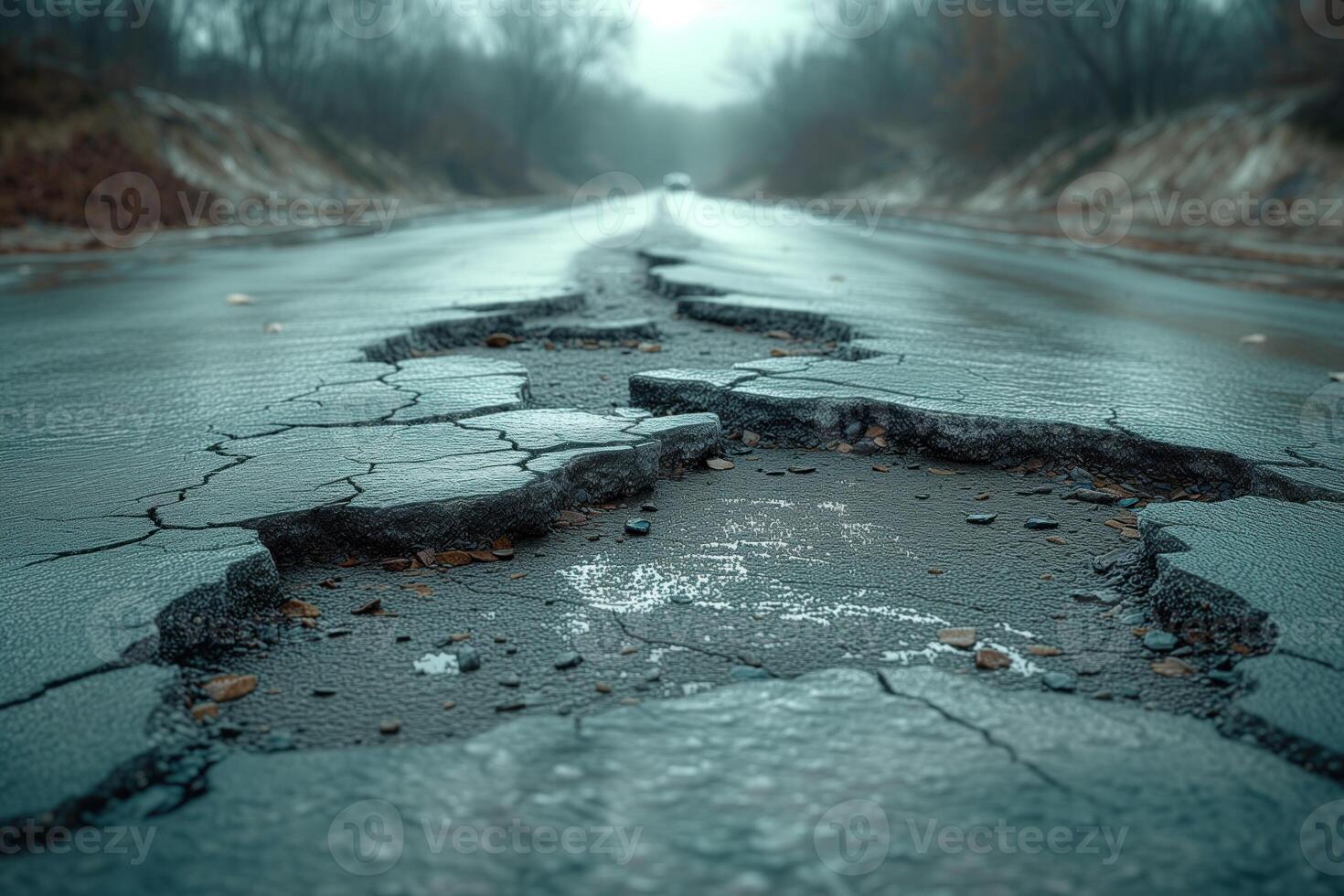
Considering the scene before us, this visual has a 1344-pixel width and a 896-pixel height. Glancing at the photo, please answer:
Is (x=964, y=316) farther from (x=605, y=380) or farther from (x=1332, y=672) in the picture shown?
(x=1332, y=672)

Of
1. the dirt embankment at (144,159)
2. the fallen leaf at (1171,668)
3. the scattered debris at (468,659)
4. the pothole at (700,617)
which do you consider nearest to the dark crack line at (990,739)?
the pothole at (700,617)

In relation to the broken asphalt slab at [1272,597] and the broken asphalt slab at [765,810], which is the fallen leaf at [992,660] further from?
the broken asphalt slab at [1272,597]

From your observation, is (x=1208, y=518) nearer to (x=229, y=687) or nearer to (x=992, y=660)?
(x=992, y=660)

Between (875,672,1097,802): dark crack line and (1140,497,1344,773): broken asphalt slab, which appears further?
(1140,497,1344,773): broken asphalt slab

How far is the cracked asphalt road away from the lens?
1405 mm

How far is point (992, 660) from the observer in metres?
1.91

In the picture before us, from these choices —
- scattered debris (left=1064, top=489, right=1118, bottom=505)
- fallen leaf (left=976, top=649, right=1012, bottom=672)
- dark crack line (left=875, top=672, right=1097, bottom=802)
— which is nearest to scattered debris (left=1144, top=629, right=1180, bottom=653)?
fallen leaf (left=976, top=649, right=1012, bottom=672)

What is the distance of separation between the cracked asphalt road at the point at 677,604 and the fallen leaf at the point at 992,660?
0.14 ft

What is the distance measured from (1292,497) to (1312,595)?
0.86 m

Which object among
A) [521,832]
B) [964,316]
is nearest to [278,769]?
[521,832]

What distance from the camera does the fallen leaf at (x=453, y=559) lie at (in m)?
2.39

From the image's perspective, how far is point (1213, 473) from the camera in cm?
303

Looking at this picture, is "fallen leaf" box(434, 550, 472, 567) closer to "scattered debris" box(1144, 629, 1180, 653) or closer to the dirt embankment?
"scattered debris" box(1144, 629, 1180, 653)

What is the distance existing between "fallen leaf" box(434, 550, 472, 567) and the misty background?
49.9ft
